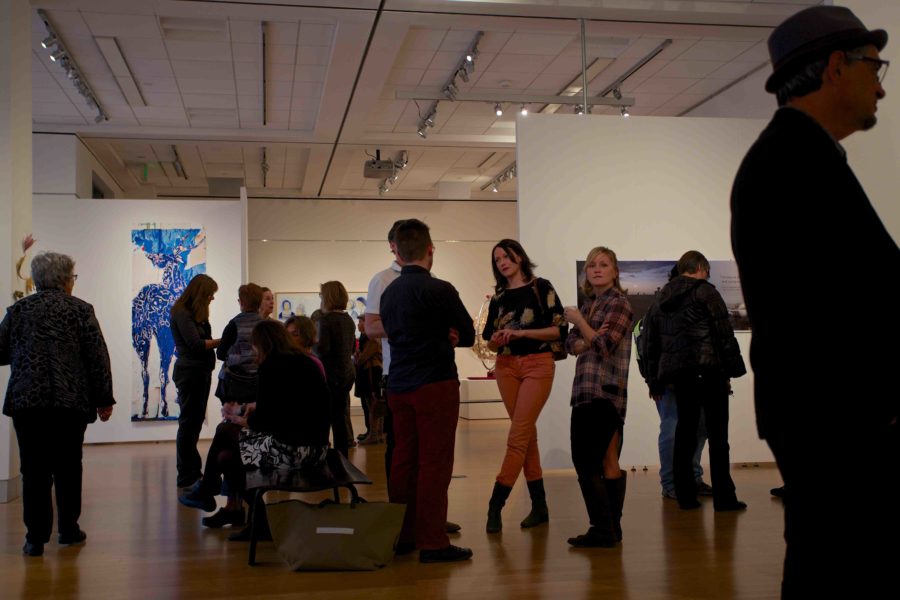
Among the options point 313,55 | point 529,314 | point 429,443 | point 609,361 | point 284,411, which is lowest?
point 429,443

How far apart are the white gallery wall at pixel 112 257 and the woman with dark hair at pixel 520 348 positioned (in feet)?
24.7

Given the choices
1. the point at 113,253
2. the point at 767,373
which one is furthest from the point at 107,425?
the point at 767,373

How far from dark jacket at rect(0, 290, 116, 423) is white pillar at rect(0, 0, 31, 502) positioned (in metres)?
2.03

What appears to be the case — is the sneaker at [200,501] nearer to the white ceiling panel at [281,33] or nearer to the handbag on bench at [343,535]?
the handbag on bench at [343,535]

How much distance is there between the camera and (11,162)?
692cm

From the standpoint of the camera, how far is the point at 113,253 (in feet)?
38.8

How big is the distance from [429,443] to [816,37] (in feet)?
10.00

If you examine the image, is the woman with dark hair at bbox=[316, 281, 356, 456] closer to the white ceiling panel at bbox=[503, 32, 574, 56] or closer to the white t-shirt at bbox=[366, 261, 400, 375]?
the white t-shirt at bbox=[366, 261, 400, 375]

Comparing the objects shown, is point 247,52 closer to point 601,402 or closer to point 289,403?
Result: point 289,403

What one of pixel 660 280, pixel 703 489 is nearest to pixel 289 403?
pixel 703 489

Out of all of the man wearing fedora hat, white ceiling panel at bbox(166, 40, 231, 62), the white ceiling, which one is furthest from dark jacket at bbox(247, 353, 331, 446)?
white ceiling panel at bbox(166, 40, 231, 62)

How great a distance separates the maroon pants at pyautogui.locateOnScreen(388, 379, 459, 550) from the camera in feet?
14.2

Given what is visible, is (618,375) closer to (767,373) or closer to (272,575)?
(272,575)

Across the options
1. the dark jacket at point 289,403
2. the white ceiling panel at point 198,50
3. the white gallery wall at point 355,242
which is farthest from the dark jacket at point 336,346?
the white gallery wall at point 355,242
